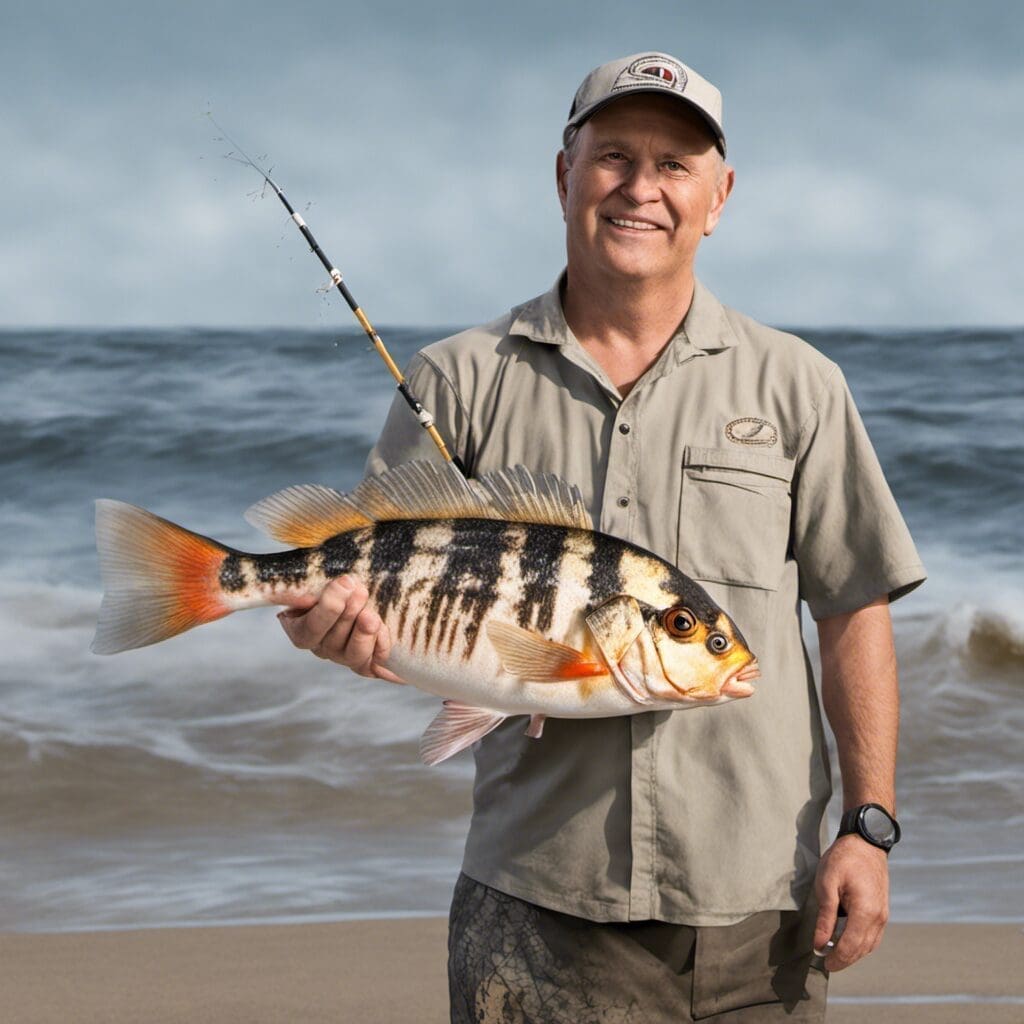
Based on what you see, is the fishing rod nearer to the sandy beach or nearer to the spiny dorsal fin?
the spiny dorsal fin

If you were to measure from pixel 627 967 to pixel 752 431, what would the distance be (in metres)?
1.08

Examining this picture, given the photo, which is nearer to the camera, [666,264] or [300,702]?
[666,264]

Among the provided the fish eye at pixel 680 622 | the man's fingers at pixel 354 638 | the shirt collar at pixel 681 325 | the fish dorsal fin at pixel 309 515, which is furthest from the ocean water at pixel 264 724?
the fish eye at pixel 680 622

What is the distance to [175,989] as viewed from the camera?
5.30 m

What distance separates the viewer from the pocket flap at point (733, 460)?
9.59ft

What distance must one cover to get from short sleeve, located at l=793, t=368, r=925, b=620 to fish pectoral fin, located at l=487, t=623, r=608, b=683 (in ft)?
2.17

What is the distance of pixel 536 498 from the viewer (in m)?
2.70

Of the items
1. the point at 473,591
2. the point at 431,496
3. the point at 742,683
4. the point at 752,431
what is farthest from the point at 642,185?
the point at 742,683

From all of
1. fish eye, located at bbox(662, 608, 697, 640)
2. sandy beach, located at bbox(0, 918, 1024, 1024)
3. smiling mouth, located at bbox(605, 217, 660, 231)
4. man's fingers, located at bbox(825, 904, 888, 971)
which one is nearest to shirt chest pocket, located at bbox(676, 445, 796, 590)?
fish eye, located at bbox(662, 608, 697, 640)

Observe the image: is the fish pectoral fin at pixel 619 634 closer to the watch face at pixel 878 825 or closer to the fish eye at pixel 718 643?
the fish eye at pixel 718 643

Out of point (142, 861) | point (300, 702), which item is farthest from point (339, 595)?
point (300, 702)

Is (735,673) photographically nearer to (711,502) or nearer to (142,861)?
(711,502)

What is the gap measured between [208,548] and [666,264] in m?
1.04

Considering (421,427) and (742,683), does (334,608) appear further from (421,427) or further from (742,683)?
(742,683)
